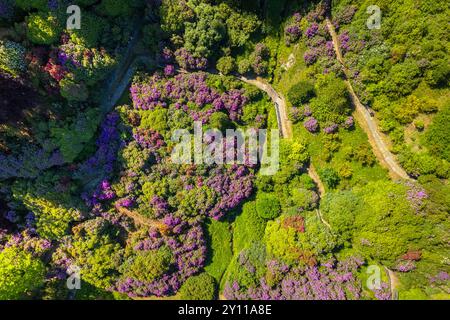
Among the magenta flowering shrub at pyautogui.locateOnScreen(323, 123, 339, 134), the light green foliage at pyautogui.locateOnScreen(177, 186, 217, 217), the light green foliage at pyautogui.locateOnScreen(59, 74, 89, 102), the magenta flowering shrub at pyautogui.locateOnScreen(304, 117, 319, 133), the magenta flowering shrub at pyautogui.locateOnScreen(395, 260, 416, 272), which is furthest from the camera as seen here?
the light green foliage at pyautogui.locateOnScreen(177, 186, 217, 217)

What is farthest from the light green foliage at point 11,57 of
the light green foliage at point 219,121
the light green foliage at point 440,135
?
the light green foliage at point 440,135

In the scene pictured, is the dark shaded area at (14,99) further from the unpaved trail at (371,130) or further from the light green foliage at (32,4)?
the unpaved trail at (371,130)

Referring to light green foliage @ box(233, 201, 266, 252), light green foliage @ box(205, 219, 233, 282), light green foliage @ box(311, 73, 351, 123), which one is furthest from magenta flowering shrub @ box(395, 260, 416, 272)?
light green foliage @ box(205, 219, 233, 282)

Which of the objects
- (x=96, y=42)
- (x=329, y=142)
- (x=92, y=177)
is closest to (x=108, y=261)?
(x=92, y=177)

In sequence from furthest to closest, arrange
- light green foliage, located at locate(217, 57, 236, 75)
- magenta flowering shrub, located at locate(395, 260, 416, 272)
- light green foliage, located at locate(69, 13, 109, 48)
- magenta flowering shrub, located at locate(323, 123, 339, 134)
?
light green foliage, located at locate(217, 57, 236, 75)
magenta flowering shrub, located at locate(323, 123, 339, 134)
magenta flowering shrub, located at locate(395, 260, 416, 272)
light green foliage, located at locate(69, 13, 109, 48)

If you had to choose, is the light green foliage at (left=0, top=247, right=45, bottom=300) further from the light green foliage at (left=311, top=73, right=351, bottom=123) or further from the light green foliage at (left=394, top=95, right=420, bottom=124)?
the light green foliage at (left=394, top=95, right=420, bottom=124)

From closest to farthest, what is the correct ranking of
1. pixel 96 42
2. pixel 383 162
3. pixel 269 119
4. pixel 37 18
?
pixel 37 18
pixel 96 42
pixel 383 162
pixel 269 119

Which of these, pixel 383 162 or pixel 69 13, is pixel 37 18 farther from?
pixel 383 162
